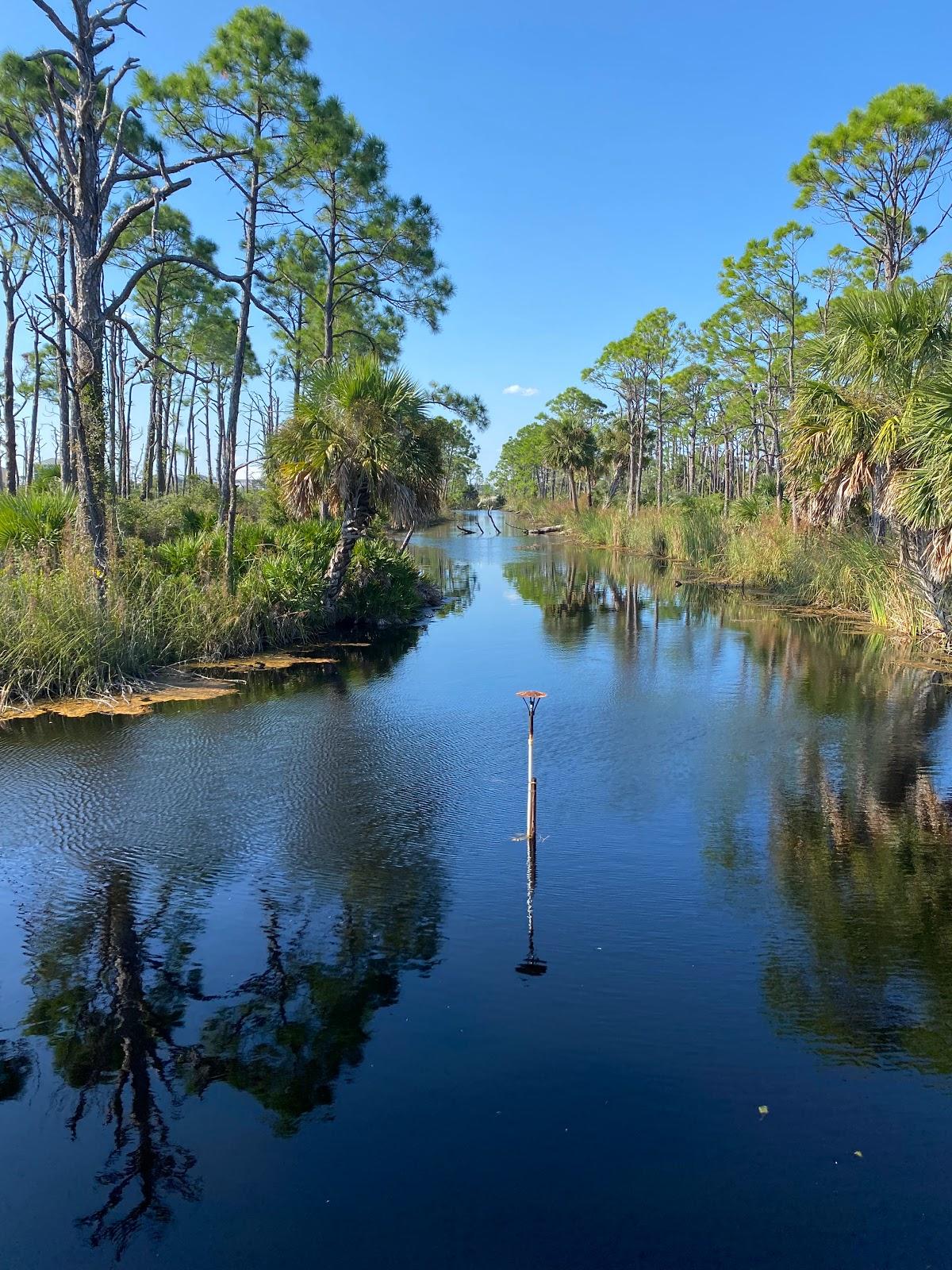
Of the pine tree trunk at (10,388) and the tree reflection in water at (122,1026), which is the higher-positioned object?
the pine tree trunk at (10,388)

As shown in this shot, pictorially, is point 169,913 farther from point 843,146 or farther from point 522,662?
point 843,146

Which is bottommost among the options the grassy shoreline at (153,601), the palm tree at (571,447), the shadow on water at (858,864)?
the shadow on water at (858,864)

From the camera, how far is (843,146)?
22922 millimetres

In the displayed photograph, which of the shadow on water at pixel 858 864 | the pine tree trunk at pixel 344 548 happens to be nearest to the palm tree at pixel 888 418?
the shadow on water at pixel 858 864

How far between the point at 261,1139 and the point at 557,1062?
4.67 feet

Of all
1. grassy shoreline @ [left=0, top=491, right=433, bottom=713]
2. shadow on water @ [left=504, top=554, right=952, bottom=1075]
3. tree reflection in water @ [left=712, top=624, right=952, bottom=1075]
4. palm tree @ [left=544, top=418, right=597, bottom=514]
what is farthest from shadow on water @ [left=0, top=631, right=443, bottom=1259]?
palm tree @ [left=544, top=418, right=597, bottom=514]

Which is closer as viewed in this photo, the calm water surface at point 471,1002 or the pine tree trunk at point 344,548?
the calm water surface at point 471,1002

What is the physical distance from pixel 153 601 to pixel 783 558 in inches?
686

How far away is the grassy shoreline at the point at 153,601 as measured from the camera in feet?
36.5

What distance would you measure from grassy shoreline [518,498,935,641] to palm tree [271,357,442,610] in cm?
927

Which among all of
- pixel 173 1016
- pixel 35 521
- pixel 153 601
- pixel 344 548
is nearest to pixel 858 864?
pixel 173 1016

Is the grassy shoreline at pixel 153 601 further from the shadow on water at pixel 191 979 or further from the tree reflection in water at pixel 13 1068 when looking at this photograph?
the tree reflection in water at pixel 13 1068

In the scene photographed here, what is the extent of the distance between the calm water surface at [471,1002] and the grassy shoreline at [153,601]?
153cm

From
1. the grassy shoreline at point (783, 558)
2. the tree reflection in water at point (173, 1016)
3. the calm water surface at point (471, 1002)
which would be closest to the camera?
the calm water surface at point (471, 1002)
